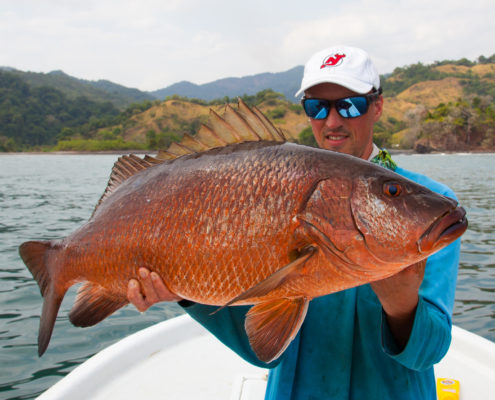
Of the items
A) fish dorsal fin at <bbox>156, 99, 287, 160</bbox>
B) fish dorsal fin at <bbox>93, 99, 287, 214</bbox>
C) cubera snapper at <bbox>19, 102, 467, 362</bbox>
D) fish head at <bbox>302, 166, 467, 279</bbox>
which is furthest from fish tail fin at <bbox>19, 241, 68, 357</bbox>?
fish head at <bbox>302, 166, 467, 279</bbox>

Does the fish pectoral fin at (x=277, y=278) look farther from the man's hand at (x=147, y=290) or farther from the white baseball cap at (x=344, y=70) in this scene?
the white baseball cap at (x=344, y=70)

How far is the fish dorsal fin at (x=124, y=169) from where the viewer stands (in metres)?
2.12

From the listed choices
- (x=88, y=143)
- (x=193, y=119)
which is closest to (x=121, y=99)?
(x=193, y=119)

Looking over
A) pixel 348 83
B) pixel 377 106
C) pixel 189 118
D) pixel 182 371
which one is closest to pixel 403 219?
pixel 348 83

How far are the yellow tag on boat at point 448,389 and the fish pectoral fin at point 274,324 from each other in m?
2.31

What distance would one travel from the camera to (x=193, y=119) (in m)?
115

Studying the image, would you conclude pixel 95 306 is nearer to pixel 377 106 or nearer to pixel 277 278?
pixel 277 278

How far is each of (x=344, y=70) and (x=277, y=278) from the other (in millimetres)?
1425

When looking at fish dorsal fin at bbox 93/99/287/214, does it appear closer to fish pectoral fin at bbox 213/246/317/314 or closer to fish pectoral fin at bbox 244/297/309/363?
fish pectoral fin at bbox 213/246/317/314

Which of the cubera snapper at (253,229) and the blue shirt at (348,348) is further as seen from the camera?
the blue shirt at (348,348)

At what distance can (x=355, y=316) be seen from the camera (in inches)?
82.7

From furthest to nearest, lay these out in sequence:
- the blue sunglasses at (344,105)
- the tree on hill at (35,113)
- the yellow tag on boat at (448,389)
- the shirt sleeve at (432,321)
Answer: the tree on hill at (35,113) → the yellow tag on boat at (448,389) → the blue sunglasses at (344,105) → the shirt sleeve at (432,321)

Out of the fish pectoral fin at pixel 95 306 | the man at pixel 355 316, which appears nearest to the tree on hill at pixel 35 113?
the fish pectoral fin at pixel 95 306

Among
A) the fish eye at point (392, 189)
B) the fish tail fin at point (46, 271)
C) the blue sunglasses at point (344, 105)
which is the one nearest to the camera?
the fish eye at point (392, 189)
